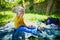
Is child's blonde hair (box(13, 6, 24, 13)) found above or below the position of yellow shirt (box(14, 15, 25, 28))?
above

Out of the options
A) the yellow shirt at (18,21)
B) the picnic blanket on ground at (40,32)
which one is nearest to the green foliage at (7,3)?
the yellow shirt at (18,21)

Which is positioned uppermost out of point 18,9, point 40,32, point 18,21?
point 18,9

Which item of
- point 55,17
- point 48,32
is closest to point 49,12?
point 55,17

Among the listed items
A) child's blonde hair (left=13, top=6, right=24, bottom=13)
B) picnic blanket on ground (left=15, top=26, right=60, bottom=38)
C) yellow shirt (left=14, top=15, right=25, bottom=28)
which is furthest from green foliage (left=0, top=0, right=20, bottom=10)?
picnic blanket on ground (left=15, top=26, right=60, bottom=38)

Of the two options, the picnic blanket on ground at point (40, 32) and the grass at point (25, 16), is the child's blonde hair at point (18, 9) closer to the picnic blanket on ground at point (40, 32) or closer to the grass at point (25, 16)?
the grass at point (25, 16)

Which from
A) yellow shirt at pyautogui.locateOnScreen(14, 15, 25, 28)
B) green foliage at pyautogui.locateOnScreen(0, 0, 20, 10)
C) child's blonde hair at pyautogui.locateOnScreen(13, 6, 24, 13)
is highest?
green foliage at pyautogui.locateOnScreen(0, 0, 20, 10)

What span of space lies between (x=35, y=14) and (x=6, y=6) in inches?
19.6

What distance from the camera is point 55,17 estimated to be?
127 inches

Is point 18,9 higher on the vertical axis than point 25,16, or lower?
higher

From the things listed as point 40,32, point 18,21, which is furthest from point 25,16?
point 40,32

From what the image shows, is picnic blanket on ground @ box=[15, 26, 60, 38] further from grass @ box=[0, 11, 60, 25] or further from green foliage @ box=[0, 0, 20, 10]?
green foliage @ box=[0, 0, 20, 10]

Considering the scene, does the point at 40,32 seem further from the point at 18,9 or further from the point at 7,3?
the point at 7,3

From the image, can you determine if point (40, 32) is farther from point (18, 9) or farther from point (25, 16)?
point (18, 9)

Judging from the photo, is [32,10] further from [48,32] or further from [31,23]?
[48,32]
